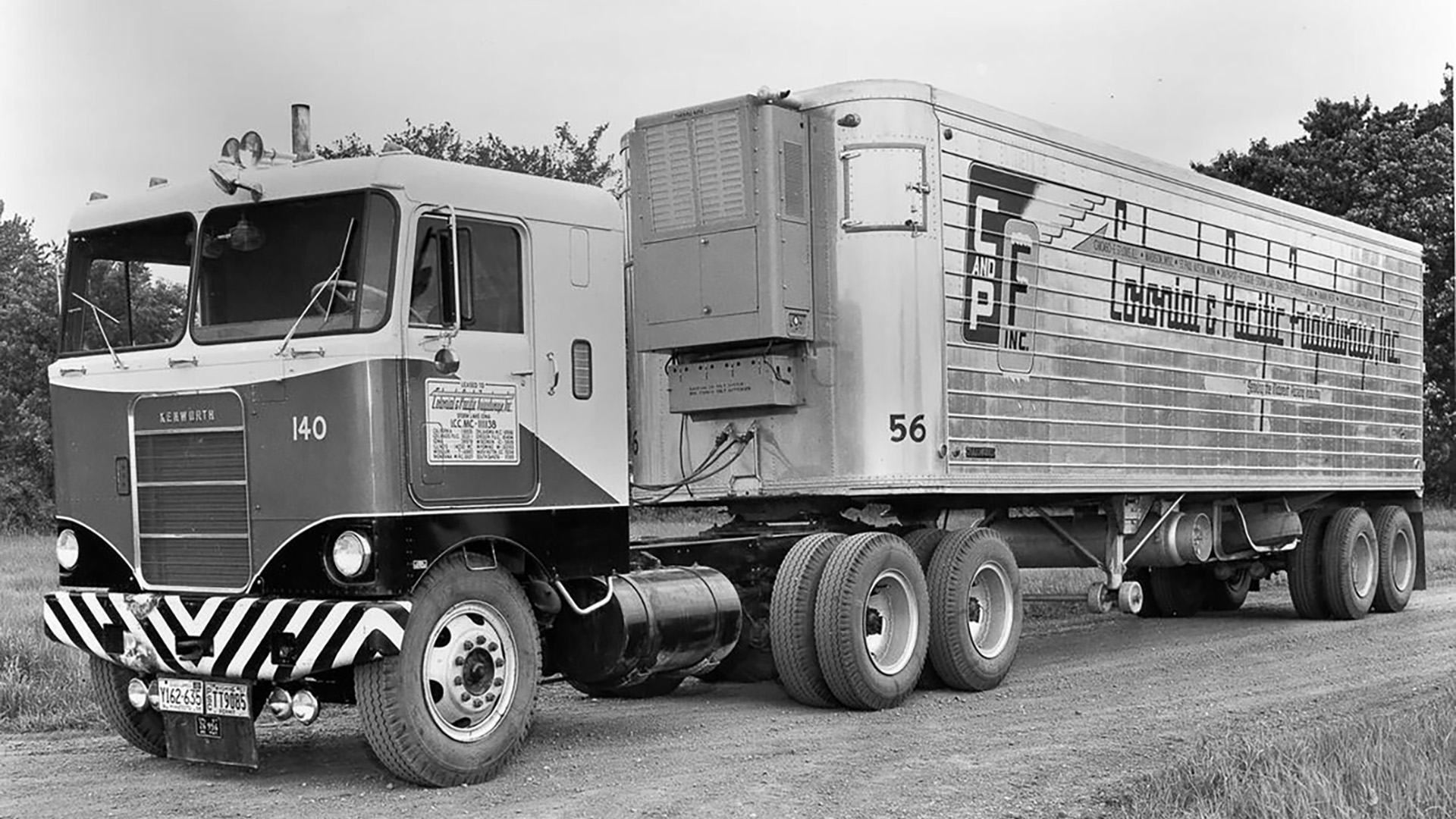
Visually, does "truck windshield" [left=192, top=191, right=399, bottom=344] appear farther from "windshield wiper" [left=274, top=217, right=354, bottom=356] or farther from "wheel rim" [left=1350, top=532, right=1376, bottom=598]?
"wheel rim" [left=1350, top=532, right=1376, bottom=598]

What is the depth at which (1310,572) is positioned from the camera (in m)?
15.6

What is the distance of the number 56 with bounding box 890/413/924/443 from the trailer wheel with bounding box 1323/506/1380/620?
284 inches

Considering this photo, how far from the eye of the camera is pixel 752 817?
6.86 meters

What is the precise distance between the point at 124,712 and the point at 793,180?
198 inches

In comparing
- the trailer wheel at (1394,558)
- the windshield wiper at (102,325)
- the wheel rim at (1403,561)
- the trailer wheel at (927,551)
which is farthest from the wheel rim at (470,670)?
the wheel rim at (1403,561)

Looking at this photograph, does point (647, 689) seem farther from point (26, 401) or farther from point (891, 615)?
point (26, 401)

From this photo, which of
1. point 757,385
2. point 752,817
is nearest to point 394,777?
point 752,817

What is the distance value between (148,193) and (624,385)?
2601mm

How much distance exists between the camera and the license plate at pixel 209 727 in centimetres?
752

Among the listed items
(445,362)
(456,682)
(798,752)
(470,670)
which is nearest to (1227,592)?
(798,752)

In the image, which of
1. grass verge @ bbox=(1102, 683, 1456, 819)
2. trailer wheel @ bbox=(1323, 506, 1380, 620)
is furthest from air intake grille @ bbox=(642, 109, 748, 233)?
trailer wheel @ bbox=(1323, 506, 1380, 620)

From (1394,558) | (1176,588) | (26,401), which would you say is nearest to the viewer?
(1176,588)

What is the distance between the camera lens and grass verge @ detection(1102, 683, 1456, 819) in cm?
598

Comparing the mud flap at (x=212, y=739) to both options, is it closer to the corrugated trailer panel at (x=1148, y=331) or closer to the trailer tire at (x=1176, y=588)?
the corrugated trailer panel at (x=1148, y=331)
